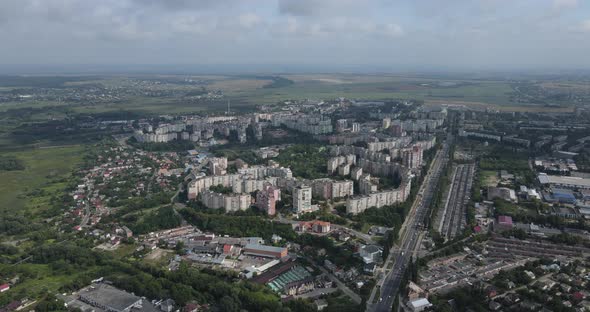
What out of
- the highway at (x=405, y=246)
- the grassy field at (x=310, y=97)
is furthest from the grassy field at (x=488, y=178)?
the grassy field at (x=310, y=97)

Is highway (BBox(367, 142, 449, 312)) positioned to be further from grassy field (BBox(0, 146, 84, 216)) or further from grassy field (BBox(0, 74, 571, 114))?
grassy field (BBox(0, 74, 571, 114))

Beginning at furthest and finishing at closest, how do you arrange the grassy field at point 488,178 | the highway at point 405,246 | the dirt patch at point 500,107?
the dirt patch at point 500,107
the grassy field at point 488,178
the highway at point 405,246

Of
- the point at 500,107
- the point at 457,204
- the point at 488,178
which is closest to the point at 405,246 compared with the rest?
the point at 457,204

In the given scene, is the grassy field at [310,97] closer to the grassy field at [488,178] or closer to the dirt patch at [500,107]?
the dirt patch at [500,107]

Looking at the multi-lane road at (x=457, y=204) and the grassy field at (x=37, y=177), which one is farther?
the grassy field at (x=37, y=177)

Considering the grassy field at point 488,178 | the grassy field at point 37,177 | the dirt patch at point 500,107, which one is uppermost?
the dirt patch at point 500,107

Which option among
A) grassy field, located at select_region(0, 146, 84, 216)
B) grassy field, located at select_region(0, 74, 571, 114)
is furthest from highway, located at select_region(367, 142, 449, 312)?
grassy field, located at select_region(0, 74, 571, 114)
